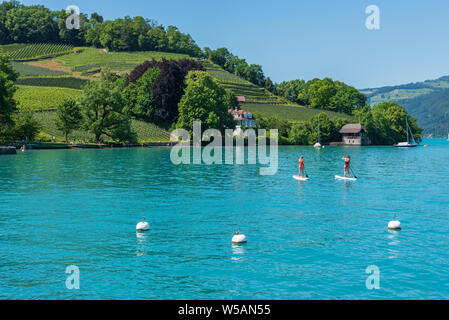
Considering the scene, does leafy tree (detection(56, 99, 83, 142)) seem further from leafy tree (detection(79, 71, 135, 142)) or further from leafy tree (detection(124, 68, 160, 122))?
leafy tree (detection(124, 68, 160, 122))

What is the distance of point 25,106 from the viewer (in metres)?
150

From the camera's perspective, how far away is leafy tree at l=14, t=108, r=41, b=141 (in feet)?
365

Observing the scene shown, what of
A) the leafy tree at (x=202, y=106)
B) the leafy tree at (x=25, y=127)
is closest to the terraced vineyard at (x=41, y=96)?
the leafy tree at (x=25, y=127)

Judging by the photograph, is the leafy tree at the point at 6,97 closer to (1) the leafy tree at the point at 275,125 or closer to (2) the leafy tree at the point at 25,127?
(2) the leafy tree at the point at 25,127

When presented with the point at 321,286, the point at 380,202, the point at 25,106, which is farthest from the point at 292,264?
the point at 25,106

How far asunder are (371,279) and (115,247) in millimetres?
12555

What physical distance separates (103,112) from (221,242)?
11350 centimetres

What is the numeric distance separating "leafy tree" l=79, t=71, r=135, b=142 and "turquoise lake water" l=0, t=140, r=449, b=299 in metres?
83.1

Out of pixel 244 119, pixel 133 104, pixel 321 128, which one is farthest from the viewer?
pixel 321 128

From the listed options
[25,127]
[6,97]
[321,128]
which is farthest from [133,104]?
[321,128]

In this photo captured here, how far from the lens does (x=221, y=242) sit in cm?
2436

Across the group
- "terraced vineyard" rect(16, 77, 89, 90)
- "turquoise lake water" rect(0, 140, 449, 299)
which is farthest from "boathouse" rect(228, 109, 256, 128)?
"turquoise lake water" rect(0, 140, 449, 299)

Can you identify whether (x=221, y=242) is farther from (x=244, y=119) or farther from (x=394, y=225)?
(x=244, y=119)
